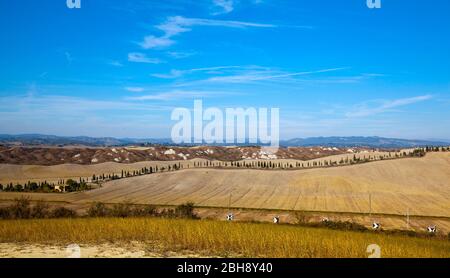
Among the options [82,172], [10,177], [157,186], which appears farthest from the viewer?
[82,172]

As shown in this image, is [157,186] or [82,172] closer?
[157,186]

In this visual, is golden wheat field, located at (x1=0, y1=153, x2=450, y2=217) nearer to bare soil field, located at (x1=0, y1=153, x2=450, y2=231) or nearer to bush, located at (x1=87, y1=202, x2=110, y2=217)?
bare soil field, located at (x1=0, y1=153, x2=450, y2=231)

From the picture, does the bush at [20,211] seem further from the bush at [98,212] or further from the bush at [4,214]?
the bush at [98,212]

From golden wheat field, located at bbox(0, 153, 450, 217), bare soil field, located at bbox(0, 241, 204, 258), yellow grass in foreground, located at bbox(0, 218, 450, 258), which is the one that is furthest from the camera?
golden wheat field, located at bbox(0, 153, 450, 217)

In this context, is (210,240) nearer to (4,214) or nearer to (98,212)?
(98,212)

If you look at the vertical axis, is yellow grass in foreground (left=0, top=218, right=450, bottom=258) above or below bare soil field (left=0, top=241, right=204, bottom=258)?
below

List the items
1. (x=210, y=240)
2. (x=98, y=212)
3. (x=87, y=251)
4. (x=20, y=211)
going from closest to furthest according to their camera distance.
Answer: (x=87, y=251), (x=210, y=240), (x=20, y=211), (x=98, y=212)

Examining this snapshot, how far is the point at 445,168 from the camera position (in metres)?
127

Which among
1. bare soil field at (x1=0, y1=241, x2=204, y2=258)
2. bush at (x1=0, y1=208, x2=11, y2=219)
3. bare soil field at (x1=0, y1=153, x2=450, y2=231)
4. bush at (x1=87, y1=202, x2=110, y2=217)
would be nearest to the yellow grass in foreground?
bare soil field at (x1=0, y1=241, x2=204, y2=258)

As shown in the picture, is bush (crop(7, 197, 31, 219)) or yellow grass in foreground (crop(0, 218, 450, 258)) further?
bush (crop(7, 197, 31, 219))

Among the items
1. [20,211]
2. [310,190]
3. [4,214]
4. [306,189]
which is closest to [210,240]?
[20,211]
